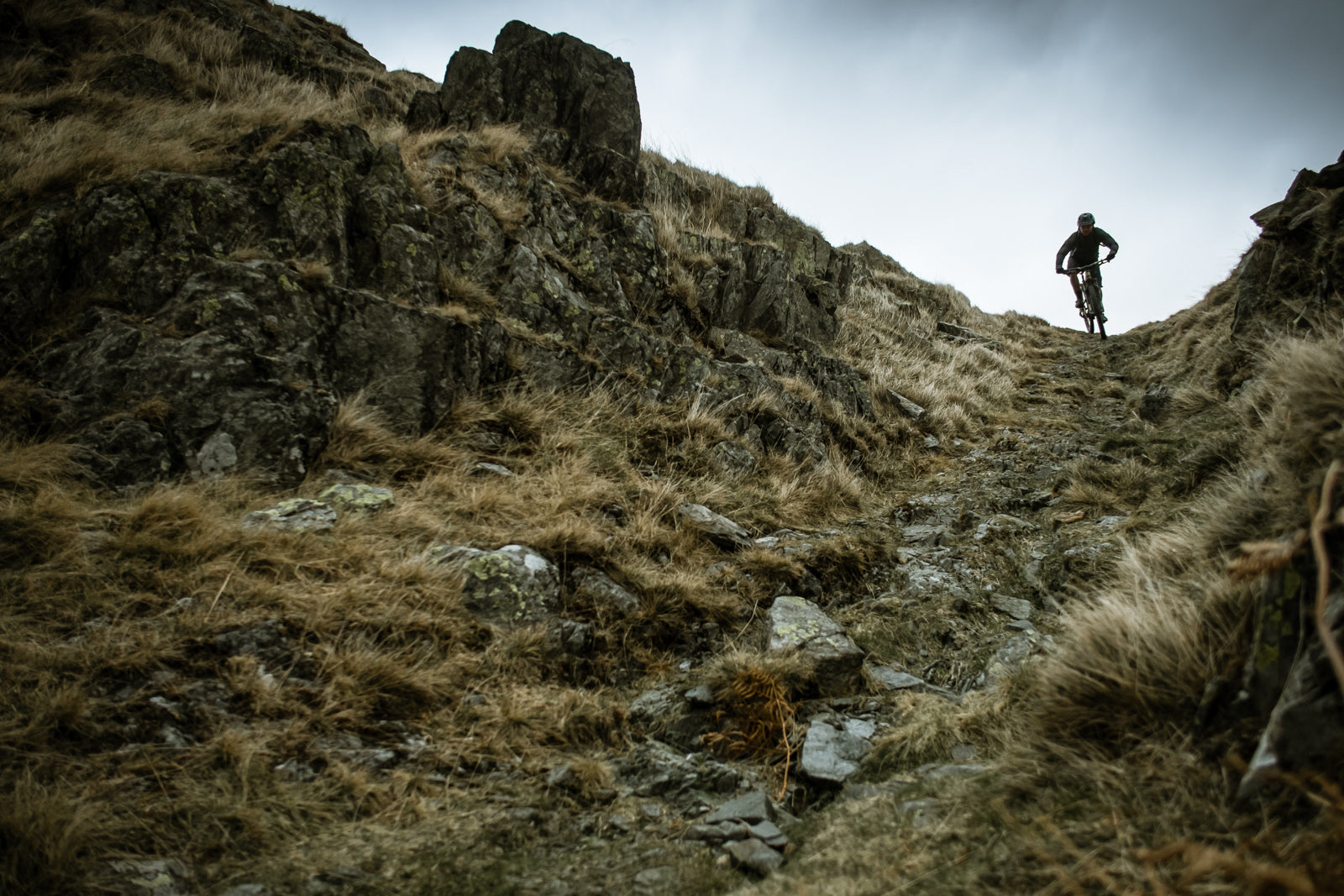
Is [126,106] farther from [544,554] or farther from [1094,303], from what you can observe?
[1094,303]

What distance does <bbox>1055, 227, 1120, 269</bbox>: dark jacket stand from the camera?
12.1 metres

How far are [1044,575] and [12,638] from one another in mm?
5918

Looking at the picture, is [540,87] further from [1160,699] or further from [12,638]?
[1160,699]

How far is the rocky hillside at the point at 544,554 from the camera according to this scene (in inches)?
75.1

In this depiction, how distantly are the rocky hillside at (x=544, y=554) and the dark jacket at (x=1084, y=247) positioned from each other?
461 centimetres

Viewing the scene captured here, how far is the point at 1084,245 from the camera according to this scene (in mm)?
12305

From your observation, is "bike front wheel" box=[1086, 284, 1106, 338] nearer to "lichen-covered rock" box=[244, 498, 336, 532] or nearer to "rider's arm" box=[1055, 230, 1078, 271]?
"rider's arm" box=[1055, 230, 1078, 271]

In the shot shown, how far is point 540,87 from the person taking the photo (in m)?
9.02

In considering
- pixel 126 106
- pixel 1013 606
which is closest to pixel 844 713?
pixel 1013 606

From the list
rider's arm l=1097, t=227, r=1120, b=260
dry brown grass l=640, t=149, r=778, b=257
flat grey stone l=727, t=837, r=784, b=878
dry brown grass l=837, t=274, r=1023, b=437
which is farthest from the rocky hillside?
rider's arm l=1097, t=227, r=1120, b=260

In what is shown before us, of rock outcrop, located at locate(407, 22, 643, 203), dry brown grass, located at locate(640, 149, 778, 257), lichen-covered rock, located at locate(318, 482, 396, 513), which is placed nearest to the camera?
lichen-covered rock, located at locate(318, 482, 396, 513)

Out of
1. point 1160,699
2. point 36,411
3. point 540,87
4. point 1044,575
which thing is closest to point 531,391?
point 36,411

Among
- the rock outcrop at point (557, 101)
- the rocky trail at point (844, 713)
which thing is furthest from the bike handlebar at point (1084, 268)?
the rock outcrop at point (557, 101)

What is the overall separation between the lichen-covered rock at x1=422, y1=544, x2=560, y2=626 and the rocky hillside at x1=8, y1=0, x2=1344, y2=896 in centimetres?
3
